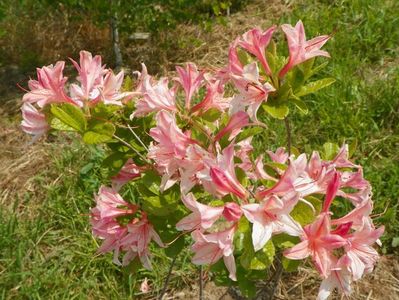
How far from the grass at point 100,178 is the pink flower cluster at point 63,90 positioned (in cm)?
130

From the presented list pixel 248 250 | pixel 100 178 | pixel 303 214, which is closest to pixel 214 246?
pixel 248 250

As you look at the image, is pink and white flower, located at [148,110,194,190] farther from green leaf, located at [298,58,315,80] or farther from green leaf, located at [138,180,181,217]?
green leaf, located at [298,58,315,80]

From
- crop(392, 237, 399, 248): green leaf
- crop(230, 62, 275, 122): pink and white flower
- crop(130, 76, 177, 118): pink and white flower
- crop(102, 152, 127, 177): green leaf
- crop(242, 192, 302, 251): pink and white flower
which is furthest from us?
crop(392, 237, 399, 248): green leaf

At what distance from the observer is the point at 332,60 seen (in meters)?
3.27

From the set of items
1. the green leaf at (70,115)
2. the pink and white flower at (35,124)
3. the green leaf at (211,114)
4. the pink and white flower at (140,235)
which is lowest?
the pink and white flower at (140,235)

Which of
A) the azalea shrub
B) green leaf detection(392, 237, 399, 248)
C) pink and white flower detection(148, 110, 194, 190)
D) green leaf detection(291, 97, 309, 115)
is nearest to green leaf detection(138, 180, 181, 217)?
the azalea shrub

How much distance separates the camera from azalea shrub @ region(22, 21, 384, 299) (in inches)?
36.2

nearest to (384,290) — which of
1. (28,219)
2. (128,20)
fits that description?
(28,219)

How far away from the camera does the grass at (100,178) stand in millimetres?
2424

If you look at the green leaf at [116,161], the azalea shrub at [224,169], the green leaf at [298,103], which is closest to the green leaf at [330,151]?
the azalea shrub at [224,169]

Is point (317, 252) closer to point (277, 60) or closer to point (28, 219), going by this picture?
point (277, 60)

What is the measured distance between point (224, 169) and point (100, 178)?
198 centimetres

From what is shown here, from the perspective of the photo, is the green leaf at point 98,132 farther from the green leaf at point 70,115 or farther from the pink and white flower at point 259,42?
the pink and white flower at point 259,42

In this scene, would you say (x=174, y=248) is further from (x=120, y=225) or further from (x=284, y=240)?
(x=284, y=240)
